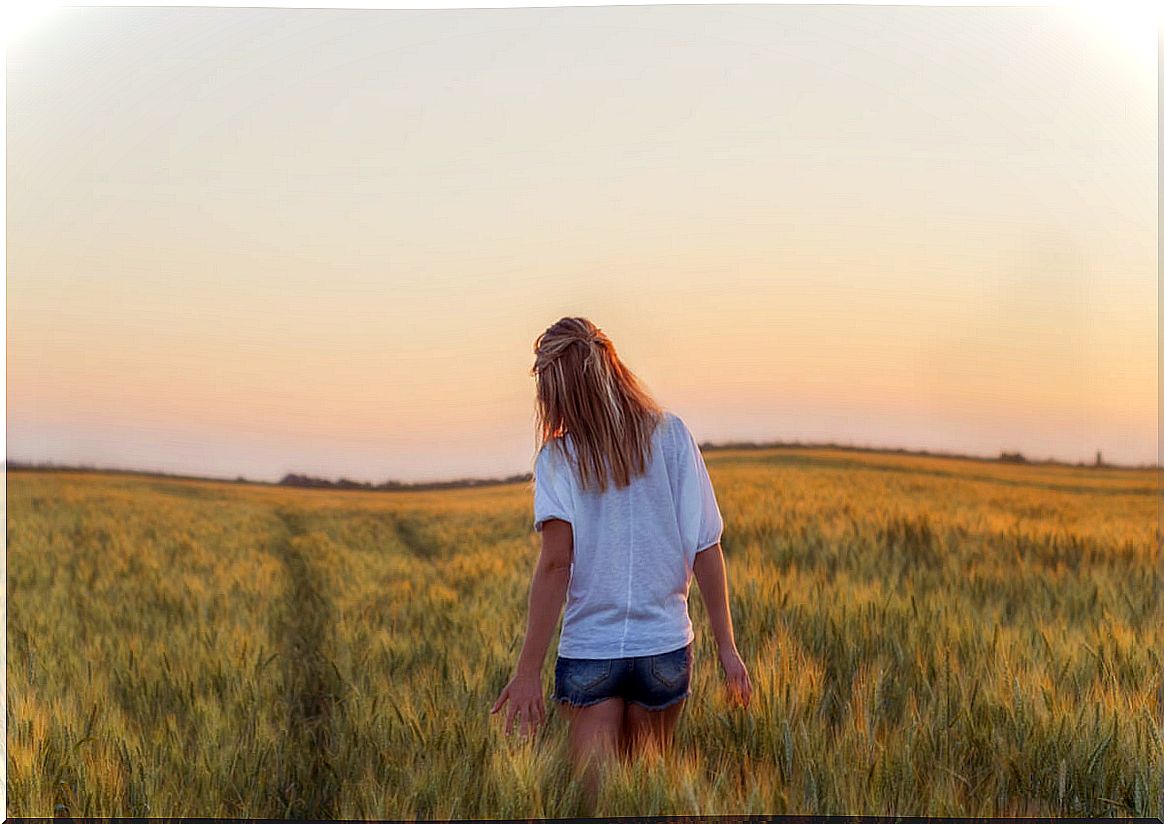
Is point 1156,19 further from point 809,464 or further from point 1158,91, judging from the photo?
point 809,464

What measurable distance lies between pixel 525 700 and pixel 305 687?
0.99m

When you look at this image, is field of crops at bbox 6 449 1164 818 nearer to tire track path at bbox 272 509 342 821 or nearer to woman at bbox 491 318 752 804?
tire track path at bbox 272 509 342 821

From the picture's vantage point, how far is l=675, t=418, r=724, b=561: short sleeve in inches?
85.1

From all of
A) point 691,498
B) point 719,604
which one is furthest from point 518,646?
point 691,498

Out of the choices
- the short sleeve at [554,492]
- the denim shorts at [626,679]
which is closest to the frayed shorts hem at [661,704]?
the denim shorts at [626,679]

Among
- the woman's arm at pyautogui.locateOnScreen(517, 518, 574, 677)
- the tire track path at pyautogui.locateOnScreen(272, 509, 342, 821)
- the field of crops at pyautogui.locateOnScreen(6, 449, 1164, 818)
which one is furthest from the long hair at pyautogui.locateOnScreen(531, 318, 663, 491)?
the tire track path at pyautogui.locateOnScreen(272, 509, 342, 821)

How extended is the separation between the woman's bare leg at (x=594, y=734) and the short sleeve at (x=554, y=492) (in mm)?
428

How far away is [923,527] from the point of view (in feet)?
10.3

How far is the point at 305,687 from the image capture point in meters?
2.88

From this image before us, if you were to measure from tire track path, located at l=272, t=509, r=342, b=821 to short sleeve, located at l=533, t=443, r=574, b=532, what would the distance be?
3.47 feet

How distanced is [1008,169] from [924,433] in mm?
836

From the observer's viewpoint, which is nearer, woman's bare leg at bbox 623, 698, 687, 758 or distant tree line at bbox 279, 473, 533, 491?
woman's bare leg at bbox 623, 698, 687, 758

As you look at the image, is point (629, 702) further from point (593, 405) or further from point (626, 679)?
point (593, 405)

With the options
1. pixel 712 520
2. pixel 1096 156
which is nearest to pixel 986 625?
pixel 712 520
